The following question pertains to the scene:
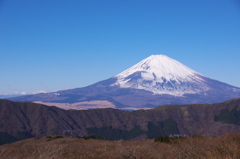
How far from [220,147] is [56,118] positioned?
544 feet

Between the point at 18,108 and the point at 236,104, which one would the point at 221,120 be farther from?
the point at 18,108

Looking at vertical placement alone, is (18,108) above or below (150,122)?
above

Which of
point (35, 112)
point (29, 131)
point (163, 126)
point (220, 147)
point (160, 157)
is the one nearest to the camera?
point (220, 147)

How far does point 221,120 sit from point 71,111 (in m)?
87.7

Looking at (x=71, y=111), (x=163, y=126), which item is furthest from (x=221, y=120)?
(x=71, y=111)

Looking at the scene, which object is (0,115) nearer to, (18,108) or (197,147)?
(18,108)

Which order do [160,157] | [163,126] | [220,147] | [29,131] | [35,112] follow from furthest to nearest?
[163,126]
[35,112]
[29,131]
[160,157]
[220,147]

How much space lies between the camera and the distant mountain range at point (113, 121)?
162 meters

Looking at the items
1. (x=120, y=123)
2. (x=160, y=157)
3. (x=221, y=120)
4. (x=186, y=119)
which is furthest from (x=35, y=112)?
(x=160, y=157)

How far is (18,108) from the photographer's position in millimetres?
173625

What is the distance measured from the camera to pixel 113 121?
609 ft

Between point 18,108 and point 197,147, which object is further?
point 18,108

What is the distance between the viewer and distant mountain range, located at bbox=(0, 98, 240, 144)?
162013 mm

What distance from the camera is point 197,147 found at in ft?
50.5
